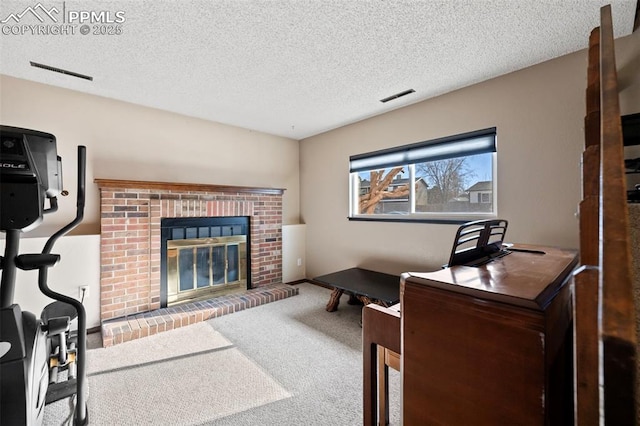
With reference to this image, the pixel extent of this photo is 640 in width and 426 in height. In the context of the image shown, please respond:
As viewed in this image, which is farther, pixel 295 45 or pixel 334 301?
pixel 334 301

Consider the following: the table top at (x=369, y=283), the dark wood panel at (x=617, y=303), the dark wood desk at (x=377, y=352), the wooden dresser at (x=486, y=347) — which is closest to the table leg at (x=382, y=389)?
the dark wood desk at (x=377, y=352)

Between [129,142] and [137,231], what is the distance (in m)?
0.98

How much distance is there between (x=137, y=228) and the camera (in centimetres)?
282

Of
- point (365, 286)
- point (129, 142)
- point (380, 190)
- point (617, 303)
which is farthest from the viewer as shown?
point (380, 190)

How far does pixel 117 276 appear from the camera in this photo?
2703 millimetres

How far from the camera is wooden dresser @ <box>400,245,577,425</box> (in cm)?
62

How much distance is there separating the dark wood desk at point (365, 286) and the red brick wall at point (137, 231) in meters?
1.62

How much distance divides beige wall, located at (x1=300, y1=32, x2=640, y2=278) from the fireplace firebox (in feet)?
5.23

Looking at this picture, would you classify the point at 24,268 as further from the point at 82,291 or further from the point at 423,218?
the point at 423,218

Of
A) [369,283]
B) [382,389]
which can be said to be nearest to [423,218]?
[369,283]

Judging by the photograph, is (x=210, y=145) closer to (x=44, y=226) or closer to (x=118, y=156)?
(x=118, y=156)

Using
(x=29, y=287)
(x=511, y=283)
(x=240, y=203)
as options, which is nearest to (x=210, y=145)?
(x=240, y=203)

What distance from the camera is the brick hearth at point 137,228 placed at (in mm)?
2648

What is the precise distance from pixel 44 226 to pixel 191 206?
48.8 inches
